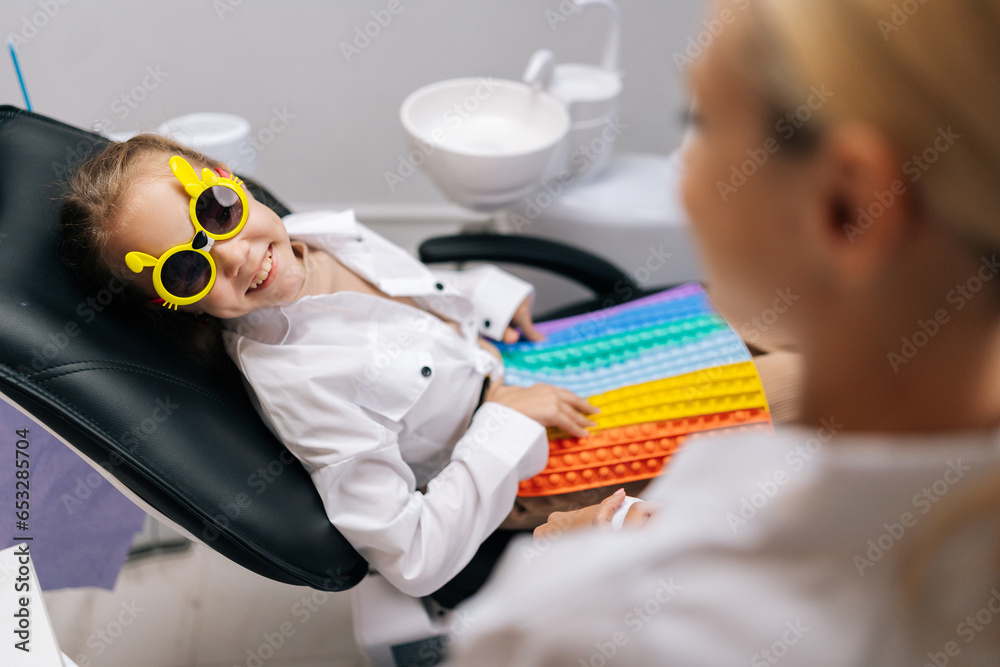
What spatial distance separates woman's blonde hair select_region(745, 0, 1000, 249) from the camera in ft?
0.92

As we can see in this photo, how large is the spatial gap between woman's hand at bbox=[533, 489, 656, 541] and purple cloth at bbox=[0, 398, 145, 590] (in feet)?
3.31

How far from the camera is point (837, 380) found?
0.37 m

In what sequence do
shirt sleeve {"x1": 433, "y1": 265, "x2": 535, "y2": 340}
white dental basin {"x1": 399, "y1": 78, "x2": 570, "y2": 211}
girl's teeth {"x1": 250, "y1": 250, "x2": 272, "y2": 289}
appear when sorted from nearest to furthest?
1. girl's teeth {"x1": 250, "y1": 250, "x2": 272, "y2": 289}
2. shirt sleeve {"x1": 433, "y1": 265, "x2": 535, "y2": 340}
3. white dental basin {"x1": 399, "y1": 78, "x2": 570, "y2": 211}

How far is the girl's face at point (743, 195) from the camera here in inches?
12.9

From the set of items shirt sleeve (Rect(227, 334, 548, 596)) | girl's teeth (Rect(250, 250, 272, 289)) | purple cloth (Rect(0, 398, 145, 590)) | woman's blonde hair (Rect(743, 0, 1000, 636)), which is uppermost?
woman's blonde hair (Rect(743, 0, 1000, 636))

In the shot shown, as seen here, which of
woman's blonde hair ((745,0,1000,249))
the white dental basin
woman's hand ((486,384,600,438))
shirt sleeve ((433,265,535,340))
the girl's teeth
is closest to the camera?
woman's blonde hair ((745,0,1000,249))

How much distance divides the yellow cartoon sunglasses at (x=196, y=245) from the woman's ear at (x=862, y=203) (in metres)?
0.80

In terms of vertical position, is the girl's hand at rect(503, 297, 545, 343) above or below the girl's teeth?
below

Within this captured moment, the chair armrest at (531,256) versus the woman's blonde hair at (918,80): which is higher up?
the woman's blonde hair at (918,80)

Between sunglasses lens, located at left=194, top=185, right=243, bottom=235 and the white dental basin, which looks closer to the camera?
sunglasses lens, located at left=194, top=185, right=243, bottom=235

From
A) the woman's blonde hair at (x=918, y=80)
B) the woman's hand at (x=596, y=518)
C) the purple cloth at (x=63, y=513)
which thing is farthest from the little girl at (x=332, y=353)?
the woman's blonde hair at (x=918, y=80)

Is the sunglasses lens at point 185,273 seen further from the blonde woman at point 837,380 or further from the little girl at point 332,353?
the blonde woman at point 837,380

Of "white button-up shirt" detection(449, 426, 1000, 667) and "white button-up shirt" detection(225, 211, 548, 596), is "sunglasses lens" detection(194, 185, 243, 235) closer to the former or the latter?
"white button-up shirt" detection(225, 211, 548, 596)

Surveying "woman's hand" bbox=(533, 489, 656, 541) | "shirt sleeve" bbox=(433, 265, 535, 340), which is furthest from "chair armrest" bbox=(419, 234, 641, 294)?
"woman's hand" bbox=(533, 489, 656, 541)
